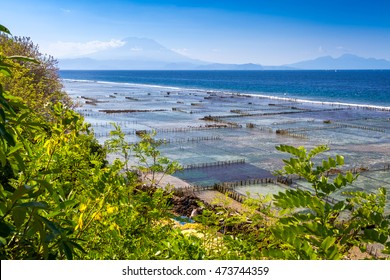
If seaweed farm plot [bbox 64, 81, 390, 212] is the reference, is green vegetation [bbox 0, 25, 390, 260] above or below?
above

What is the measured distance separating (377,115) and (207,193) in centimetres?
6559

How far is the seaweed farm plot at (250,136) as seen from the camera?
4069 centimetres

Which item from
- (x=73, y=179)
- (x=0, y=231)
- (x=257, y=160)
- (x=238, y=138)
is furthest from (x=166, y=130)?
(x=0, y=231)

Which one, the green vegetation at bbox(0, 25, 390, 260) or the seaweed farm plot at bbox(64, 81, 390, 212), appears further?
the seaweed farm plot at bbox(64, 81, 390, 212)

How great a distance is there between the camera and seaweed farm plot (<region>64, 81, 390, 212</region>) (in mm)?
40688

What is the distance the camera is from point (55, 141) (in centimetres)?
530

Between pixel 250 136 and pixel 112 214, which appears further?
pixel 250 136

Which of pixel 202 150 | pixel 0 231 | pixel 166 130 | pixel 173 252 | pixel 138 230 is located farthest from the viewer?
pixel 166 130

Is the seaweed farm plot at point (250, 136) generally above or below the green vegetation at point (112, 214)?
below

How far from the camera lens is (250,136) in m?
60.4

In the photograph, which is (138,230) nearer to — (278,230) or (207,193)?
(278,230)

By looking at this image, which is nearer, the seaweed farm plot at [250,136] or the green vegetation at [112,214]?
the green vegetation at [112,214]

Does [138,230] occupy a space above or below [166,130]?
above

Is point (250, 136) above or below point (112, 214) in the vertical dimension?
below
